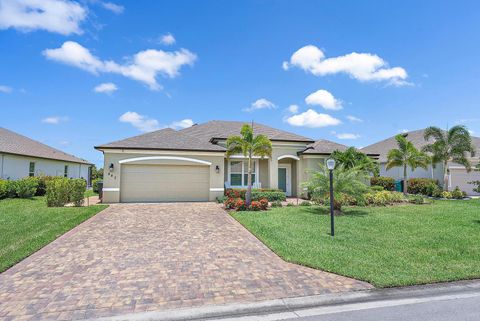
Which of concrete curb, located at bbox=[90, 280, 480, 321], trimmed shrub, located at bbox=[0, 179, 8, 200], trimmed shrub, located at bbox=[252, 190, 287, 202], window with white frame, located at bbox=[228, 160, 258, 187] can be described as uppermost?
window with white frame, located at bbox=[228, 160, 258, 187]

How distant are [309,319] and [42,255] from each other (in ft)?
21.7

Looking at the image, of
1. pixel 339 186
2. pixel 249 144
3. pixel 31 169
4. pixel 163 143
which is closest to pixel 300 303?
pixel 339 186

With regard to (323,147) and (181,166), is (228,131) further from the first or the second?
(323,147)

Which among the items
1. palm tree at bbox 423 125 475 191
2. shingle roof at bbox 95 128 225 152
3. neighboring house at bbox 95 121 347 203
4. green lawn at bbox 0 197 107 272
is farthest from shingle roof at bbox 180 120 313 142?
green lawn at bbox 0 197 107 272

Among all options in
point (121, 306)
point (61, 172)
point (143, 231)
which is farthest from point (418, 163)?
point (61, 172)

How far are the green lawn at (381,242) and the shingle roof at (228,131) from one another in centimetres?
869

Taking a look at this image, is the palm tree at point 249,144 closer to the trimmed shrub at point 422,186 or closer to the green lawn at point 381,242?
the green lawn at point 381,242

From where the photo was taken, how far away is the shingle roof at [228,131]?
67.6ft

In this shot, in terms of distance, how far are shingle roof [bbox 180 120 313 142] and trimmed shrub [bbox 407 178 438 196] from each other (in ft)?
33.4

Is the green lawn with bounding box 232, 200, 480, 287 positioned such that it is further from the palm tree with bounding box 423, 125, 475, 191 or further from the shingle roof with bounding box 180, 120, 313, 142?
the palm tree with bounding box 423, 125, 475, 191

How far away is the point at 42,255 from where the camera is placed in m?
6.70

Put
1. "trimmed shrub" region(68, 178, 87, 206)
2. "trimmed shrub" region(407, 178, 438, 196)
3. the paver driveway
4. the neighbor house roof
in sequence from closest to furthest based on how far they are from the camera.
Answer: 1. the paver driveway
2. "trimmed shrub" region(68, 178, 87, 206)
3. "trimmed shrub" region(407, 178, 438, 196)
4. the neighbor house roof

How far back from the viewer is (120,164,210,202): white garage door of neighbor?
54.4 feet

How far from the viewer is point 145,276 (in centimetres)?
542
